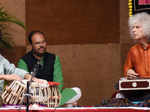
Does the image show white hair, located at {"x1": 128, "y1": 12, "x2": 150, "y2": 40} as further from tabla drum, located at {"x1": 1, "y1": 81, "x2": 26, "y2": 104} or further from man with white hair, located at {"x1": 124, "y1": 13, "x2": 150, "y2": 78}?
tabla drum, located at {"x1": 1, "y1": 81, "x2": 26, "y2": 104}

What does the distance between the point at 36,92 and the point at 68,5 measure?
3.23 metres

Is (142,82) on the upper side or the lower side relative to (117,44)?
lower

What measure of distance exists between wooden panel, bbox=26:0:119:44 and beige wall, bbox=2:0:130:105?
0.33ft

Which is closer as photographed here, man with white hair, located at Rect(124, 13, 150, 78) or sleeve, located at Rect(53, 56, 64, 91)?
man with white hair, located at Rect(124, 13, 150, 78)

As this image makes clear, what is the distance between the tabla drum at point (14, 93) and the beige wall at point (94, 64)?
2.97m

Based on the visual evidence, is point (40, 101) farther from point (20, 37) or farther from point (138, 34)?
point (20, 37)

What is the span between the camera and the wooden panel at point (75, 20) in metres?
8.57

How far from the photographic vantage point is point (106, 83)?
28.3ft

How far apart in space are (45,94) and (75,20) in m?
3.10

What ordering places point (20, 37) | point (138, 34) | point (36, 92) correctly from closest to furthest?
1. point (36, 92)
2. point (138, 34)
3. point (20, 37)

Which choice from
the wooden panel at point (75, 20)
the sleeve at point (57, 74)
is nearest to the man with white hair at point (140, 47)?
the sleeve at point (57, 74)

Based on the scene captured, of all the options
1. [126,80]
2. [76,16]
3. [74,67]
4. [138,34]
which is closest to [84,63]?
[74,67]

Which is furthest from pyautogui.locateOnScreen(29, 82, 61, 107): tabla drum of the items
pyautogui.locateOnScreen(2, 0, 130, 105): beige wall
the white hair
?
pyautogui.locateOnScreen(2, 0, 130, 105): beige wall

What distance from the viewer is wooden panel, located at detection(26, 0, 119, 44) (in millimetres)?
8570
